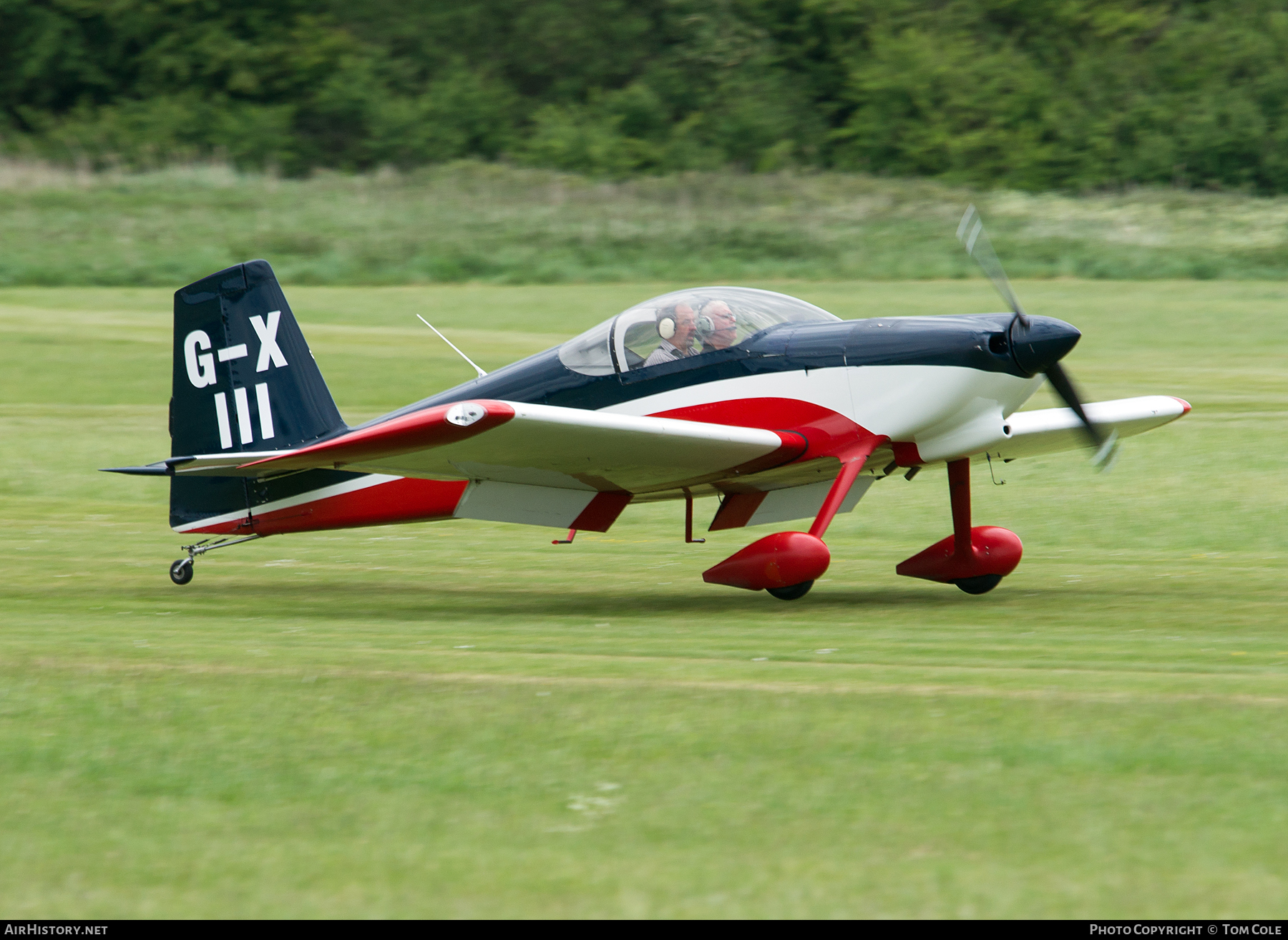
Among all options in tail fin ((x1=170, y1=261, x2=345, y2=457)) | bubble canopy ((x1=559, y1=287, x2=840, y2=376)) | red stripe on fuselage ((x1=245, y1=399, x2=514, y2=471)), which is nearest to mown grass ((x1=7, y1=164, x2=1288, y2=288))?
tail fin ((x1=170, y1=261, x2=345, y2=457))

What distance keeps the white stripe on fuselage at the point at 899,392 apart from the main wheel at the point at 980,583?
1.30 m

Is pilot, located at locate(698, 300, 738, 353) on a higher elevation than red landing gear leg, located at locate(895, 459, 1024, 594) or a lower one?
higher

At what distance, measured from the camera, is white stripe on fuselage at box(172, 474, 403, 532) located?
1101cm

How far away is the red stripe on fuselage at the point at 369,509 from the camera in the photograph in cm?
1080

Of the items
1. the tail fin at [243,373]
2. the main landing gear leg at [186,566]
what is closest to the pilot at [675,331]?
the tail fin at [243,373]

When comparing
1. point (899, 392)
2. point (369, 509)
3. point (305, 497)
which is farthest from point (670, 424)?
point (305, 497)

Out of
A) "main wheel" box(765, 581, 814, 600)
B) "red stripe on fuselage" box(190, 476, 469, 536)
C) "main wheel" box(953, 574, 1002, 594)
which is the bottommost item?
"main wheel" box(953, 574, 1002, 594)

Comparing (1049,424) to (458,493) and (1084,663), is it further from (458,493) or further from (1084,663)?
(458,493)

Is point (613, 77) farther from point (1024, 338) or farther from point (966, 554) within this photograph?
point (1024, 338)

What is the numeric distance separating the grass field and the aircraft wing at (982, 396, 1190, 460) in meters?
1.01

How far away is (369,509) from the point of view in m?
11.0

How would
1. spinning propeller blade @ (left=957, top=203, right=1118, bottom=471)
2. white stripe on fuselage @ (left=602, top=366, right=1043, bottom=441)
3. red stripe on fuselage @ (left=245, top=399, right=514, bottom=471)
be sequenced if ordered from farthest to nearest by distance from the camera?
1. white stripe on fuselage @ (left=602, top=366, right=1043, bottom=441)
2. spinning propeller blade @ (left=957, top=203, right=1118, bottom=471)
3. red stripe on fuselage @ (left=245, top=399, right=514, bottom=471)

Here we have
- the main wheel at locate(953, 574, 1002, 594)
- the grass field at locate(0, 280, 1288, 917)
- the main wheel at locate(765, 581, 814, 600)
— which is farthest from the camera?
the main wheel at locate(953, 574, 1002, 594)

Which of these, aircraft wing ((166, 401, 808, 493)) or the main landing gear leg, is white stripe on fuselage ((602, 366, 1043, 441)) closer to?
aircraft wing ((166, 401, 808, 493))
